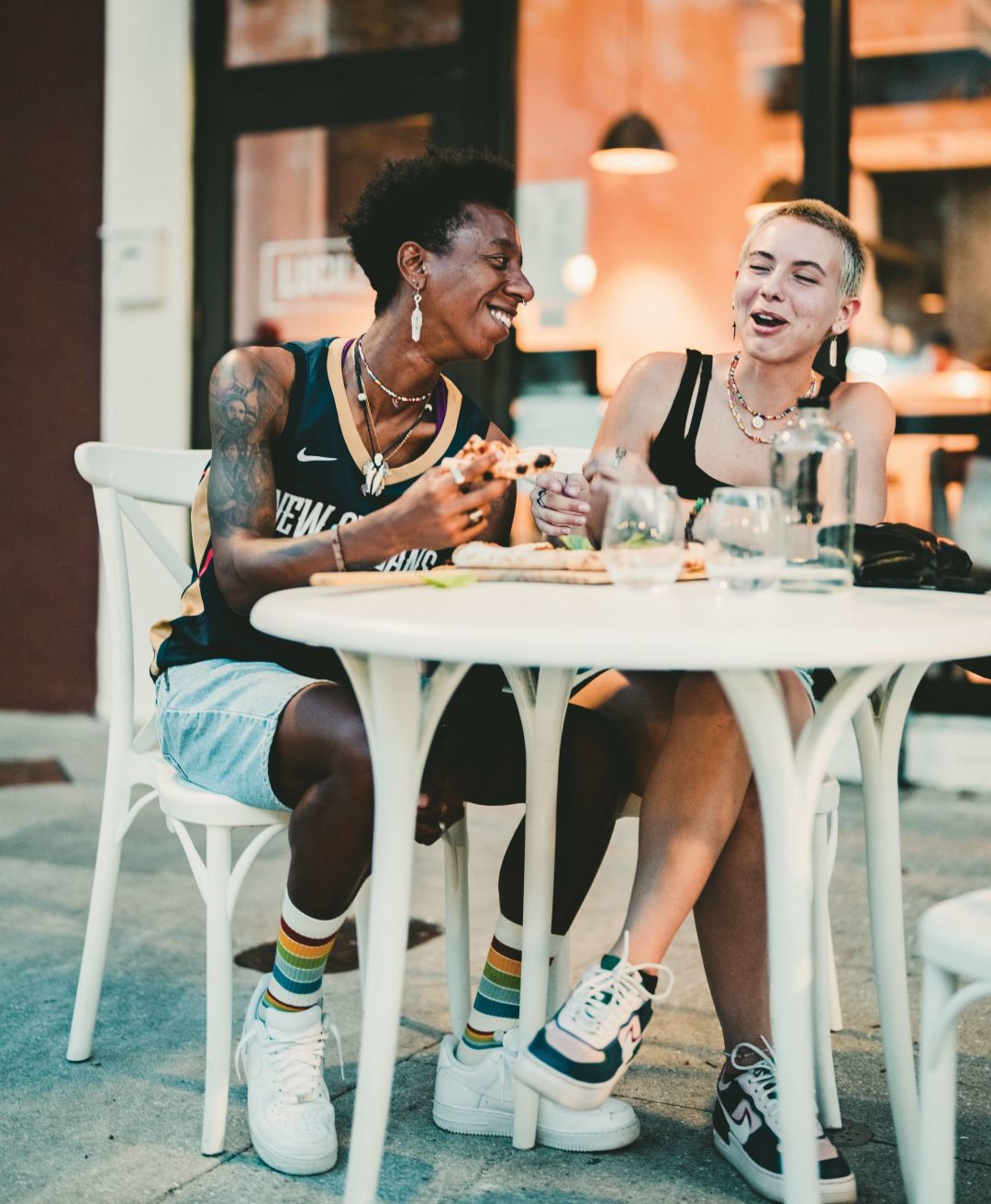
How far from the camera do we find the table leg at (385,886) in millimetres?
1592

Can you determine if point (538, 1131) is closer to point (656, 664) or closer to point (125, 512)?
point (656, 664)

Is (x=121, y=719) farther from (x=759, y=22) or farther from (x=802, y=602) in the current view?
(x=759, y=22)

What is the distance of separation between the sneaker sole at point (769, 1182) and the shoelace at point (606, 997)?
0.33 metres

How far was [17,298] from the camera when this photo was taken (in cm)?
573

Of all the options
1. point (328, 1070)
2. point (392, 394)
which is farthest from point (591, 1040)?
point (392, 394)

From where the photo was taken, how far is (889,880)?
1.87m

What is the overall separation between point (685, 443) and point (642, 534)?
2.60ft

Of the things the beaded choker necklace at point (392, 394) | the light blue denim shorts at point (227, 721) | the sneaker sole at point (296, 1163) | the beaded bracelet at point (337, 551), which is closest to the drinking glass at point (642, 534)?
the beaded bracelet at point (337, 551)

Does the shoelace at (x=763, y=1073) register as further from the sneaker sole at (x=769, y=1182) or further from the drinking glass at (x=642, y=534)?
the drinking glass at (x=642, y=534)

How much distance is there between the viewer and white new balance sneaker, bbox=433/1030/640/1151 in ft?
6.53

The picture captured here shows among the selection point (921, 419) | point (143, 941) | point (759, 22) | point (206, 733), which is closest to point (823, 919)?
point (206, 733)

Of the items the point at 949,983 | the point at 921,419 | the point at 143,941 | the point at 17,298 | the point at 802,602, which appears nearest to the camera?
the point at 949,983

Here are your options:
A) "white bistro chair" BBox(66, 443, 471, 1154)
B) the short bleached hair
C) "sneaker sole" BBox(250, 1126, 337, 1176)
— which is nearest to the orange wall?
the short bleached hair

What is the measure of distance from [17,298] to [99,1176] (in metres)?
4.58
